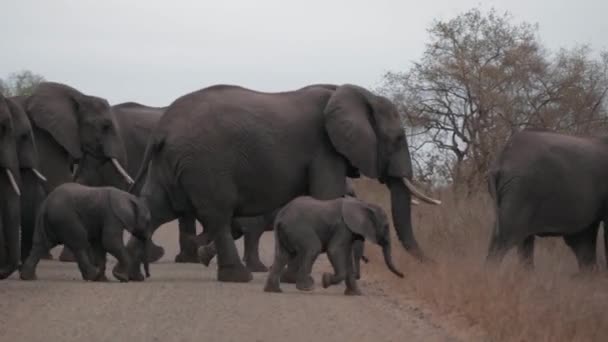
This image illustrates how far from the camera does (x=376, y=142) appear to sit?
50.7ft

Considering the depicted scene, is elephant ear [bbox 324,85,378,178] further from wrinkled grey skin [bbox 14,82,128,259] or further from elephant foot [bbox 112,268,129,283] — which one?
wrinkled grey skin [bbox 14,82,128,259]

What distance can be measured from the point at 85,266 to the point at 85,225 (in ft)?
1.48

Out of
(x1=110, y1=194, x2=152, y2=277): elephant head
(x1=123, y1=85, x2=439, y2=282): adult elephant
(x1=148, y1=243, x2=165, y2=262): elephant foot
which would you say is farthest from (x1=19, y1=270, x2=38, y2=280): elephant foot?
(x1=148, y1=243, x2=165, y2=262): elephant foot

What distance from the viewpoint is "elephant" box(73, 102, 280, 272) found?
53.9ft

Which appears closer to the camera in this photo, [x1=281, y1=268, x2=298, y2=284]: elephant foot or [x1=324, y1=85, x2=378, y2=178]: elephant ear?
[x1=281, y1=268, x2=298, y2=284]: elephant foot

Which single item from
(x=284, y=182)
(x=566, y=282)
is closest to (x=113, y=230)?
(x=284, y=182)

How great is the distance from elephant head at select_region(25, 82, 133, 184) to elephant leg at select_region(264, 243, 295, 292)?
4626mm

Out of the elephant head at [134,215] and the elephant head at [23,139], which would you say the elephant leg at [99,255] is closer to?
the elephant head at [134,215]

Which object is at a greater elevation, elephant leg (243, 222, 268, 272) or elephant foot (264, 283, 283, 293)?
elephant foot (264, 283, 283, 293)

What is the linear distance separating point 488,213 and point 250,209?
6.53 metres

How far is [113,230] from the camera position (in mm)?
13633

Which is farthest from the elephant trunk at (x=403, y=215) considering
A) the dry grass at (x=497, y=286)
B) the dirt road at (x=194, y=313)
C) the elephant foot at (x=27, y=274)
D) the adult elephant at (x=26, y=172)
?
the elephant foot at (x=27, y=274)

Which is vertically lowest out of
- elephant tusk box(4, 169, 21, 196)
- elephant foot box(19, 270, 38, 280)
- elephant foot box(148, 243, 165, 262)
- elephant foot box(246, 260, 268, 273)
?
elephant foot box(148, 243, 165, 262)

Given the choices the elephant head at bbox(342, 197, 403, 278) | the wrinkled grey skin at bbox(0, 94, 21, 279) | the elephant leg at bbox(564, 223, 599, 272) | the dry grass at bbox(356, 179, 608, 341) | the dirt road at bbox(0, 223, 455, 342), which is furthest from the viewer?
the elephant leg at bbox(564, 223, 599, 272)
